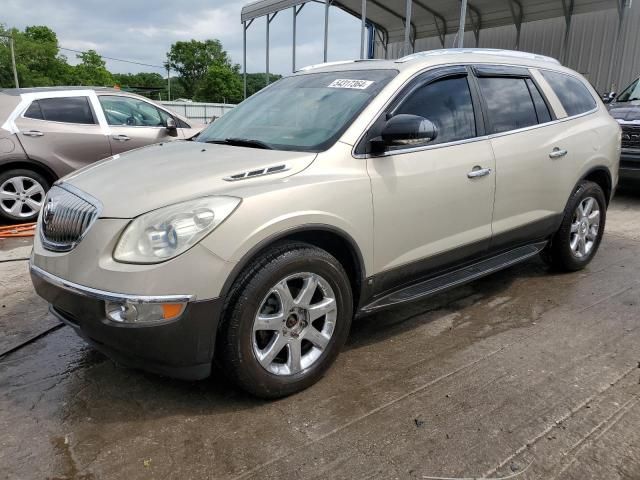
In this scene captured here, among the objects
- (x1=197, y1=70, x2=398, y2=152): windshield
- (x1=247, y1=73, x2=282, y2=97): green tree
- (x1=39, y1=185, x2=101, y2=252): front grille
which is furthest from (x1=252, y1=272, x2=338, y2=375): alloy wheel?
(x1=247, y1=73, x2=282, y2=97): green tree

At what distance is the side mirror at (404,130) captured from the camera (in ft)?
9.36

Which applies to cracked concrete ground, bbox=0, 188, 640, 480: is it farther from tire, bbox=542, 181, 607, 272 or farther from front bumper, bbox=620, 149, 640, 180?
front bumper, bbox=620, 149, 640, 180

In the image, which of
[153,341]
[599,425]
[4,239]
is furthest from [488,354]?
[4,239]

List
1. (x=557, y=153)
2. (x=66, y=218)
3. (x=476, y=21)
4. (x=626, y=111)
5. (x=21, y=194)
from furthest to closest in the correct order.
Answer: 1. (x=476, y=21)
2. (x=626, y=111)
3. (x=21, y=194)
4. (x=557, y=153)
5. (x=66, y=218)

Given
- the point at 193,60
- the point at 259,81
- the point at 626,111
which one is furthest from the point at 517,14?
the point at 193,60

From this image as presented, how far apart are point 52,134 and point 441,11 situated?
15.9m

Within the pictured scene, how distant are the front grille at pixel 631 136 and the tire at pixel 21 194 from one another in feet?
26.5

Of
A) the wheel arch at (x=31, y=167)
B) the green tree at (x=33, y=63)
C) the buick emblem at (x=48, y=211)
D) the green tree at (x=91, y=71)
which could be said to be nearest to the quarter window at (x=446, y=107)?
the buick emblem at (x=48, y=211)

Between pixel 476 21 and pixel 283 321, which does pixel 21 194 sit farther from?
pixel 476 21

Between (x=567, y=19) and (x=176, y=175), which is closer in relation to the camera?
(x=176, y=175)

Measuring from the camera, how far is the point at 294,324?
2701 mm

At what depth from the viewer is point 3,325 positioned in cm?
365

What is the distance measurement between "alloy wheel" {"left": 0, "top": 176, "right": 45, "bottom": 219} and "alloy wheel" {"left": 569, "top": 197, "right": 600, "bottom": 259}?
19.2 ft

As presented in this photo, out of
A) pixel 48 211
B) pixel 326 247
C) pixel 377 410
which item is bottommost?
pixel 377 410
